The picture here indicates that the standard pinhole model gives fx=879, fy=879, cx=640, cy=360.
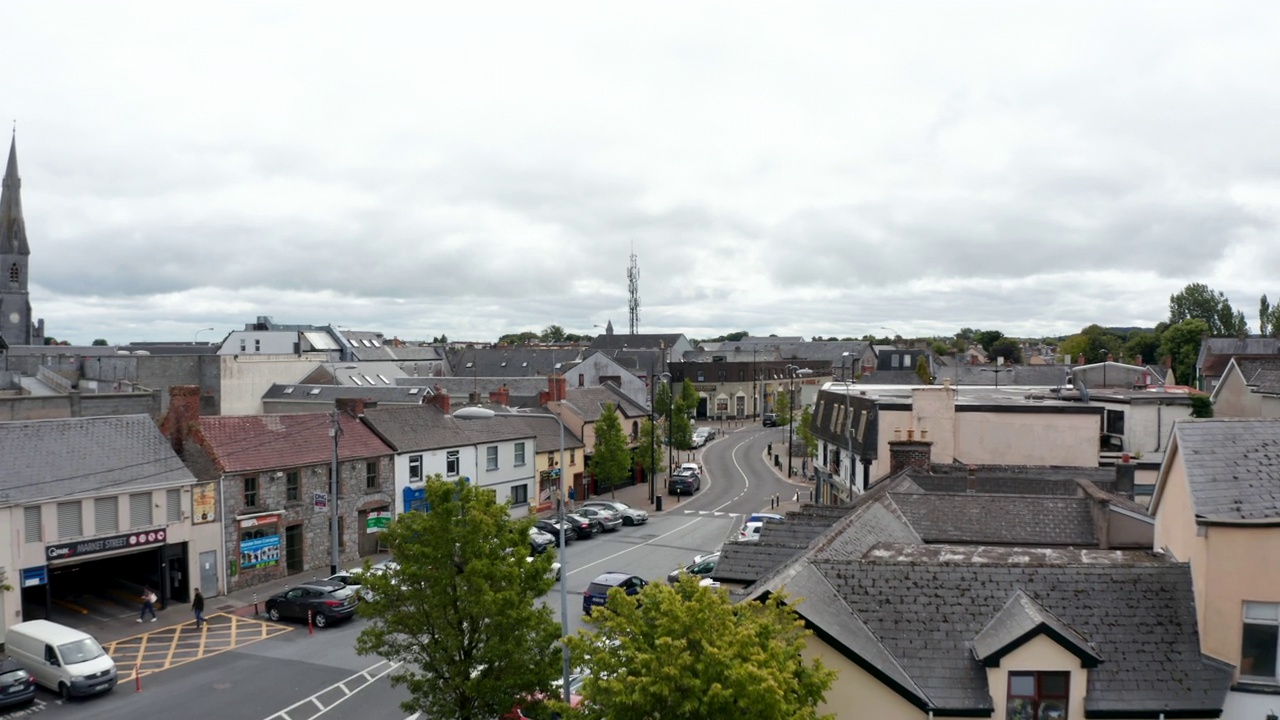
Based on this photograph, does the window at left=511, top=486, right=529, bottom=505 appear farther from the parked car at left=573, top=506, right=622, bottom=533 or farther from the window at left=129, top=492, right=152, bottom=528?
the window at left=129, top=492, right=152, bottom=528

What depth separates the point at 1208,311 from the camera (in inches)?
5448

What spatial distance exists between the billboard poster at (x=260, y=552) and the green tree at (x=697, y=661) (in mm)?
28026

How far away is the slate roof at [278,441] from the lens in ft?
121

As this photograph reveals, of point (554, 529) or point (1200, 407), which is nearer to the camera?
point (1200, 407)

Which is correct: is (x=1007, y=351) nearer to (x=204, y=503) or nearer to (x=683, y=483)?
(x=683, y=483)

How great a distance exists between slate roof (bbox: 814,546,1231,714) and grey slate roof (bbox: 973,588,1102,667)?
0.20 meters

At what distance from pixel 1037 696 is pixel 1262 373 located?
41.8 metres

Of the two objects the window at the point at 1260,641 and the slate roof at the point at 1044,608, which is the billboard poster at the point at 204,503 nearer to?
the slate roof at the point at 1044,608

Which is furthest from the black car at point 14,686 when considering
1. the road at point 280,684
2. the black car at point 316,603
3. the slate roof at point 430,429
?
the slate roof at point 430,429

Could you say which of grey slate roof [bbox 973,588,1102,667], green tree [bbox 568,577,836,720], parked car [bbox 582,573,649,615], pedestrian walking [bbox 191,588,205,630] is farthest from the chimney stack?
pedestrian walking [bbox 191,588,205,630]

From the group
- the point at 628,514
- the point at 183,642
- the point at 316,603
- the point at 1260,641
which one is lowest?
the point at 183,642

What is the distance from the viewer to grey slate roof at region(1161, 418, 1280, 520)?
13.8 metres

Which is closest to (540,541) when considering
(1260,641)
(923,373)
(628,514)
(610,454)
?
(628,514)

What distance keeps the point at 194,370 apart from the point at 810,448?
165 ft
